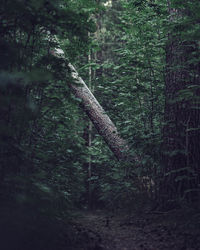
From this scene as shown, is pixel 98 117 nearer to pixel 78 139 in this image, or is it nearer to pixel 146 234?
pixel 78 139

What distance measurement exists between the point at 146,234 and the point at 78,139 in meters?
2.87

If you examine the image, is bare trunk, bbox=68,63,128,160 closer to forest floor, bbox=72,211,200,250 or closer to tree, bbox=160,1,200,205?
tree, bbox=160,1,200,205

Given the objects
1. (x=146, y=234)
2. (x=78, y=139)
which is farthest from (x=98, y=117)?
(x=146, y=234)

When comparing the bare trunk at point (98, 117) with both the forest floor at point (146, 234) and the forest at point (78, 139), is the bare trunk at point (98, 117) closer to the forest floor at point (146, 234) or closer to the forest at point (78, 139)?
the forest at point (78, 139)

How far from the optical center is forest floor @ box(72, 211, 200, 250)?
340 centimetres

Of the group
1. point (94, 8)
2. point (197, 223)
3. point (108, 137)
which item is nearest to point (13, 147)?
point (94, 8)

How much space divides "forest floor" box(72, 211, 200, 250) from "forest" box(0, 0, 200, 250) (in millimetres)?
18

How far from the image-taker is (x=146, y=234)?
4.05 metres

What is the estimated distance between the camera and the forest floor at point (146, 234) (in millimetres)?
3400

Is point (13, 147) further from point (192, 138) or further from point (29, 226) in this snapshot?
point (192, 138)

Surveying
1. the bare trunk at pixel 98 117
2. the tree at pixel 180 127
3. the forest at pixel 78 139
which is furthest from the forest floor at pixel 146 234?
the bare trunk at pixel 98 117

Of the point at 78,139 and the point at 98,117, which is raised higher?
the point at 98,117

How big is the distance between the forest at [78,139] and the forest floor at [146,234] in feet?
0.06

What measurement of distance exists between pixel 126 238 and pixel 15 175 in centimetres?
223
